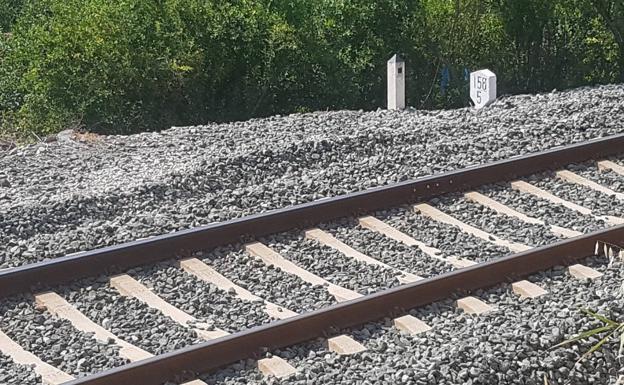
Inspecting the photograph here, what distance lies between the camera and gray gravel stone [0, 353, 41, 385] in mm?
5754

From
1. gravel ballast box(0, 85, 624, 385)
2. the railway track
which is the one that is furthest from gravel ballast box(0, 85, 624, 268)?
the railway track

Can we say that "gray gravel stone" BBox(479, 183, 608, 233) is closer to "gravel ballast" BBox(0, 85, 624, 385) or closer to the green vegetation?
"gravel ballast" BBox(0, 85, 624, 385)

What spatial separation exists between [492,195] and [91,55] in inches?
231

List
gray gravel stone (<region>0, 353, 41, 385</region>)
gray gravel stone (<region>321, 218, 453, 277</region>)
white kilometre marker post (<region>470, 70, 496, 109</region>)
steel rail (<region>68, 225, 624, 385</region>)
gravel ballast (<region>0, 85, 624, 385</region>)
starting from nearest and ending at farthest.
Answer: steel rail (<region>68, 225, 624, 385</region>) < gray gravel stone (<region>0, 353, 41, 385</region>) < gravel ballast (<region>0, 85, 624, 385</region>) < gray gravel stone (<region>321, 218, 453, 277</region>) < white kilometre marker post (<region>470, 70, 496, 109</region>)

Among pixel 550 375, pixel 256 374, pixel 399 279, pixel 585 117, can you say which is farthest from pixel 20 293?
pixel 585 117

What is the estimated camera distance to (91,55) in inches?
499

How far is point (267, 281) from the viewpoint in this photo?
702 centimetres

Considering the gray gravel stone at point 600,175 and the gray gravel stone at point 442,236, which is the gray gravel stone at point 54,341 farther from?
the gray gravel stone at point 600,175

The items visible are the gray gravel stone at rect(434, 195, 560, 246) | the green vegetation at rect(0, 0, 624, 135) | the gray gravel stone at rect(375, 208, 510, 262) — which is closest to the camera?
the gray gravel stone at rect(375, 208, 510, 262)

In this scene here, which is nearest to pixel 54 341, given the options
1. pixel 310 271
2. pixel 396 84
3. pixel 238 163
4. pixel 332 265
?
pixel 310 271

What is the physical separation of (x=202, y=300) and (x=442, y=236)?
1909mm

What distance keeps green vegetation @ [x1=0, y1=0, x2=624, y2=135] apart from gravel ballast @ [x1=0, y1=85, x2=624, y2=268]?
6.26 feet

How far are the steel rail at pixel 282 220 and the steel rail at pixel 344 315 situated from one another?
54.7 inches

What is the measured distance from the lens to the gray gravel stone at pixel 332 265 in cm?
695
